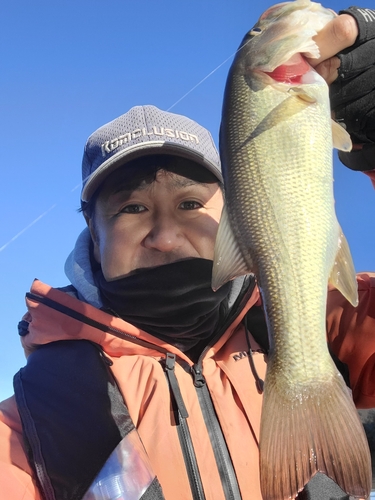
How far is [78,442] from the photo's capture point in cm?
230

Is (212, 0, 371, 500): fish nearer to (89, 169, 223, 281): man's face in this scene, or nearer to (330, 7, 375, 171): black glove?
(330, 7, 375, 171): black glove

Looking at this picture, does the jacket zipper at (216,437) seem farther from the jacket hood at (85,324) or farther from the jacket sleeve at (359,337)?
the jacket sleeve at (359,337)

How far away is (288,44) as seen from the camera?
1915 mm

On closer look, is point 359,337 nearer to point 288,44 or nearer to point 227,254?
point 227,254

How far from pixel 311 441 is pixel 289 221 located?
83 cm

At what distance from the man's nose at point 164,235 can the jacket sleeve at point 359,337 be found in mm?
1059

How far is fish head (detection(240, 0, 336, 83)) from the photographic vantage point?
75.7 inches

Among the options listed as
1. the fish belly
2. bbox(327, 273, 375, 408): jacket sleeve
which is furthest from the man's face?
the fish belly

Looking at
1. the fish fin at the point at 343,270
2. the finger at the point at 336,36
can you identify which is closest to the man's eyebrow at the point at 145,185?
the finger at the point at 336,36

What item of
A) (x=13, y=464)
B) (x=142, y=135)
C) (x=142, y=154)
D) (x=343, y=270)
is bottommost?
(x=13, y=464)

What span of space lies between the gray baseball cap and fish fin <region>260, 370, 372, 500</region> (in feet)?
5.67

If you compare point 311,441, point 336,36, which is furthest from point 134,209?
point 311,441

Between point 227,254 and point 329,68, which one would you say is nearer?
point 227,254

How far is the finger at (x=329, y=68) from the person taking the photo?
206cm
